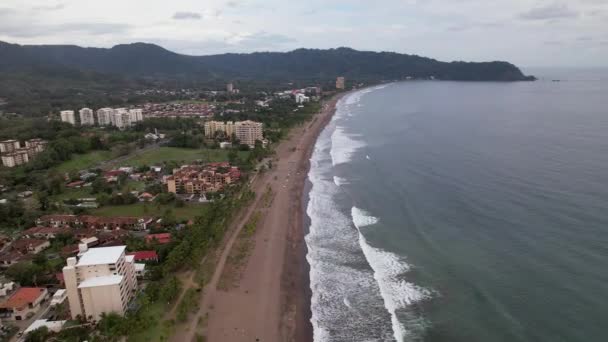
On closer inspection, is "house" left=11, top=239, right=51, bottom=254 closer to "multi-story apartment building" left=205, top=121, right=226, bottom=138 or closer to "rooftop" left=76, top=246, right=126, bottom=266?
"rooftop" left=76, top=246, right=126, bottom=266

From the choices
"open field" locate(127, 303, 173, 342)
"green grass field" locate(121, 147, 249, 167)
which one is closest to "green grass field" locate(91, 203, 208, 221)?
"open field" locate(127, 303, 173, 342)

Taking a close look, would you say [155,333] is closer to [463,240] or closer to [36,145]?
[463,240]

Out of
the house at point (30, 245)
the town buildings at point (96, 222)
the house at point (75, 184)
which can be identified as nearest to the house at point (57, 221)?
the town buildings at point (96, 222)

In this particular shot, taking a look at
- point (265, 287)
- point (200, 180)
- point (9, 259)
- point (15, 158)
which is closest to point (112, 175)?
point (200, 180)

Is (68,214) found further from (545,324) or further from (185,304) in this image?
(545,324)

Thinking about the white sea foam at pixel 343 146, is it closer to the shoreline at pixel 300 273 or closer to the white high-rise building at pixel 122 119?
the shoreline at pixel 300 273
